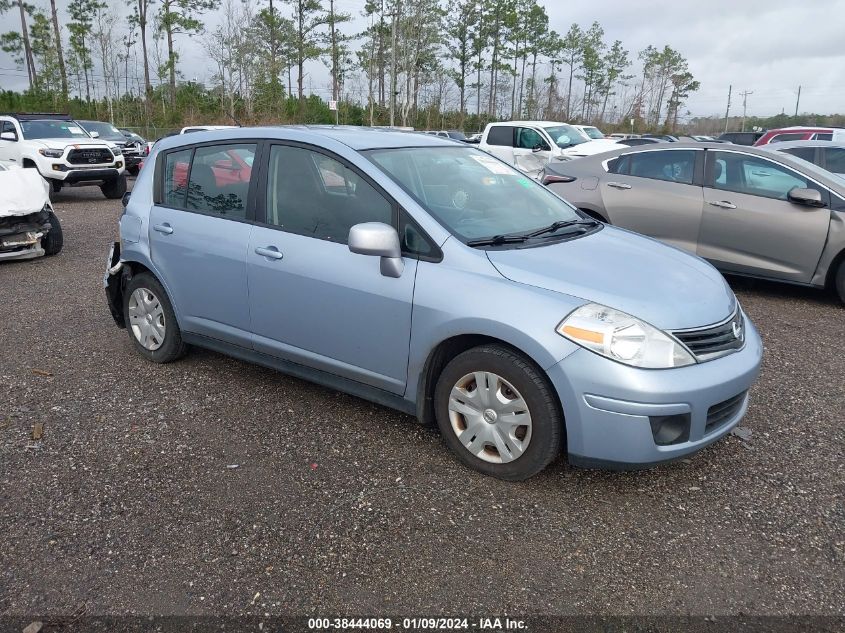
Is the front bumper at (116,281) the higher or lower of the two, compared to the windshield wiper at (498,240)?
lower

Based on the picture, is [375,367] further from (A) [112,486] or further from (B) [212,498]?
(A) [112,486]

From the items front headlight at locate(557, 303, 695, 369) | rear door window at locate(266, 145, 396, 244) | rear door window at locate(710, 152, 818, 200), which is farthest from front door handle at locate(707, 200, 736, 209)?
rear door window at locate(266, 145, 396, 244)

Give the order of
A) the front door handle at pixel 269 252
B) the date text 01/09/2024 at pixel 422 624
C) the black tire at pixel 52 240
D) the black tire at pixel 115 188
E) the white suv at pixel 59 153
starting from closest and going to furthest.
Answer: the date text 01/09/2024 at pixel 422 624, the front door handle at pixel 269 252, the black tire at pixel 52 240, the white suv at pixel 59 153, the black tire at pixel 115 188

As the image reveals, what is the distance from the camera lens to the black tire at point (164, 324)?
472 cm

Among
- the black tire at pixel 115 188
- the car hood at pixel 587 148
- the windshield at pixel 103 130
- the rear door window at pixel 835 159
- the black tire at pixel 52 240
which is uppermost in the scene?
the rear door window at pixel 835 159

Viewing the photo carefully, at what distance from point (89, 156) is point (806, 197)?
44.6ft

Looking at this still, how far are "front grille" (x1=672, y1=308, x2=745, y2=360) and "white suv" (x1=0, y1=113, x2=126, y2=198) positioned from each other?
47.3ft

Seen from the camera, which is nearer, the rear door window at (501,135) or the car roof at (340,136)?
the car roof at (340,136)


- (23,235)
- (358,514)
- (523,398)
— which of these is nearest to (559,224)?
(523,398)

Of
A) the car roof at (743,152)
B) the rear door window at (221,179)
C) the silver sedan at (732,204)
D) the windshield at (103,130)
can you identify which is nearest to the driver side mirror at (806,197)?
the silver sedan at (732,204)

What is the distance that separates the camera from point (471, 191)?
3.96 m

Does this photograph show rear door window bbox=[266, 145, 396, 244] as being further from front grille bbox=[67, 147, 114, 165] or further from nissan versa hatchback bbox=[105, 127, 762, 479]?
front grille bbox=[67, 147, 114, 165]

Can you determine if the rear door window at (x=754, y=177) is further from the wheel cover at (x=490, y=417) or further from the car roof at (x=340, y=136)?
the wheel cover at (x=490, y=417)

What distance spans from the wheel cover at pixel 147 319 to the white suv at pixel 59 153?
1108cm
